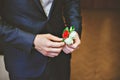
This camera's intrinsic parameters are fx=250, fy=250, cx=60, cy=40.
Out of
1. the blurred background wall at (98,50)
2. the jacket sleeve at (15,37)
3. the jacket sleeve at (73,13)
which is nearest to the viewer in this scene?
the jacket sleeve at (15,37)

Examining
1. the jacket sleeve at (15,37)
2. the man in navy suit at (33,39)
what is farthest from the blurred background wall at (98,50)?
the jacket sleeve at (15,37)

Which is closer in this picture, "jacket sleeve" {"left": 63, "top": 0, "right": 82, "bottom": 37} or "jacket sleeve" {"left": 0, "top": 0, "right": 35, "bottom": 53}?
"jacket sleeve" {"left": 0, "top": 0, "right": 35, "bottom": 53}

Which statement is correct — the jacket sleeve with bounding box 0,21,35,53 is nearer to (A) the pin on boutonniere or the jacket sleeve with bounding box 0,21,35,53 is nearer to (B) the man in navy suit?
(B) the man in navy suit

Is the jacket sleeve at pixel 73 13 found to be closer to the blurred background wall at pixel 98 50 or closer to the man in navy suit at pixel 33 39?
the man in navy suit at pixel 33 39

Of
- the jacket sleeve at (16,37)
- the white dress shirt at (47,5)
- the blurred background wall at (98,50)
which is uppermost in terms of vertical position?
the white dress shirt at (47,5)

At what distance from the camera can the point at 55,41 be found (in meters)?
0.97

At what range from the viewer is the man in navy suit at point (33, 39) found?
954 millimetres

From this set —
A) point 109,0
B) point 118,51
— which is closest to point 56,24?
point 118,51

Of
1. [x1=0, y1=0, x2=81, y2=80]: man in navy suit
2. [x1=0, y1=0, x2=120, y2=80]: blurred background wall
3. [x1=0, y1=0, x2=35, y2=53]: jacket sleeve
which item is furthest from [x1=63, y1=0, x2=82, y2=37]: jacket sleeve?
[x1=0, y1=0, x2=120, y2=80]: blurred background wall

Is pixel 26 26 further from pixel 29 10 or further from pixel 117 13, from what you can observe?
pixel 117 13

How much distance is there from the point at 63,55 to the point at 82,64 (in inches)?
78.6

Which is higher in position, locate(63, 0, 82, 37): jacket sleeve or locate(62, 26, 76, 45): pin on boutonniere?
locate(63, 0, 82, 37): jacket sleeve

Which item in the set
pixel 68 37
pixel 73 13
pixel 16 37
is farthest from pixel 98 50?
pixel 16 37

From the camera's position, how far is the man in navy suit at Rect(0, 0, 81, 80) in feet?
3.13
